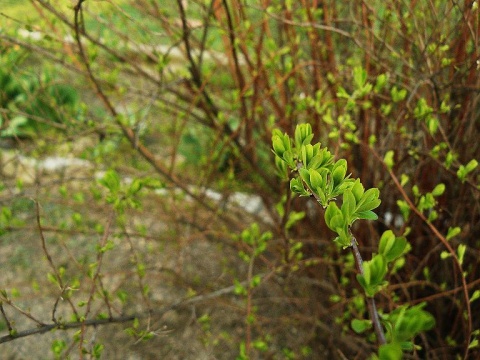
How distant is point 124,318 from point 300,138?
76 centimetres

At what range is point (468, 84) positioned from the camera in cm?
Answer: 136

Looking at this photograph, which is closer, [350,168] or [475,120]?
[475,120]

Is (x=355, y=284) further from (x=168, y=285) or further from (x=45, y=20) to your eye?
(x=45, y=20)

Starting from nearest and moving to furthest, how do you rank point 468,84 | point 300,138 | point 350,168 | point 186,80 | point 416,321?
point 416,321
point 300,138
point 468,84
point 350,168
point 186,80

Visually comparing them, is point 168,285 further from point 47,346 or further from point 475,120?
point 475,120

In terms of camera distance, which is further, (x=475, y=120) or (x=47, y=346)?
(x=47, y=346)

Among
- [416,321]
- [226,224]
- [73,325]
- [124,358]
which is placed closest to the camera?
[416,321]

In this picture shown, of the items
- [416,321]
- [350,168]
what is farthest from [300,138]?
[350,168]

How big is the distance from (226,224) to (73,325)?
1.34 metres

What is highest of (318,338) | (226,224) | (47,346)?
(226,224)

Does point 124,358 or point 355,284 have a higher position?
point 355,284

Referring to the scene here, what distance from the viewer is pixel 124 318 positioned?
1.17 meters

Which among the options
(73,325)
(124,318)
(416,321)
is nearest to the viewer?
(416,321)

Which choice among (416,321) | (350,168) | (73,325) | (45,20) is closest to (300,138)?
(416,321)
